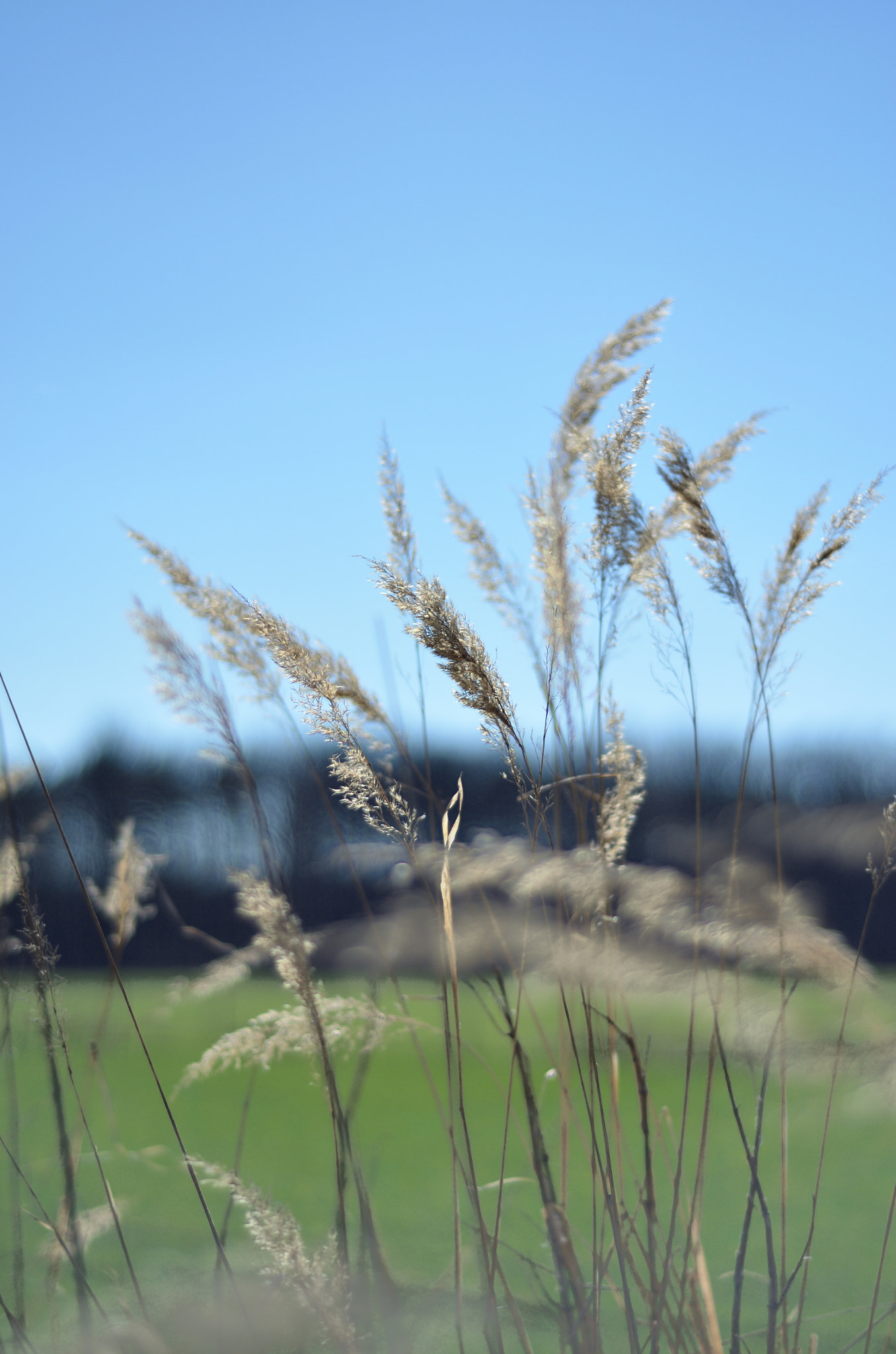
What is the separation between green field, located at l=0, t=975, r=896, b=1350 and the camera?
4.02 feet

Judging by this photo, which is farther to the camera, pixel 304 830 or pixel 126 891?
pixel 304 830

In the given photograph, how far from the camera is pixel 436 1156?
293 cm

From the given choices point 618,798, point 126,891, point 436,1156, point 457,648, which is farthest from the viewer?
point 436,1156

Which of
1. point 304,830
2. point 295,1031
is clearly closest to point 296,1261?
point 295,1031

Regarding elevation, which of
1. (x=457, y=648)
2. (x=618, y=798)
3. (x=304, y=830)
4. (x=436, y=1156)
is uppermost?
(x=457, y=648)

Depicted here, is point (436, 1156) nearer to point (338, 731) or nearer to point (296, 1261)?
point (296, 1261)

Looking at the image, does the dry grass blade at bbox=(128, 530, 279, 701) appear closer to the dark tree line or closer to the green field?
the green field

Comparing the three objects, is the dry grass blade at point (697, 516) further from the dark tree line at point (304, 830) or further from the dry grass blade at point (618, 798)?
the dark tree line at point (304, 830)

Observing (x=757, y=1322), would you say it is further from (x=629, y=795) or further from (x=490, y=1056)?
(x=490, y=1056)

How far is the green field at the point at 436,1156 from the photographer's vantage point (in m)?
1.23

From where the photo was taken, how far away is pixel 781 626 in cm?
118

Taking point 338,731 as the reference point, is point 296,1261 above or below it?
below

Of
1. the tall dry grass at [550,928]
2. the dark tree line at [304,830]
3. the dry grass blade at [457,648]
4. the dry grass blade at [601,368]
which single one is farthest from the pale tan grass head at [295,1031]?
the dark tree line at [304,830]

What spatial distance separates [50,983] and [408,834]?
0.52m
